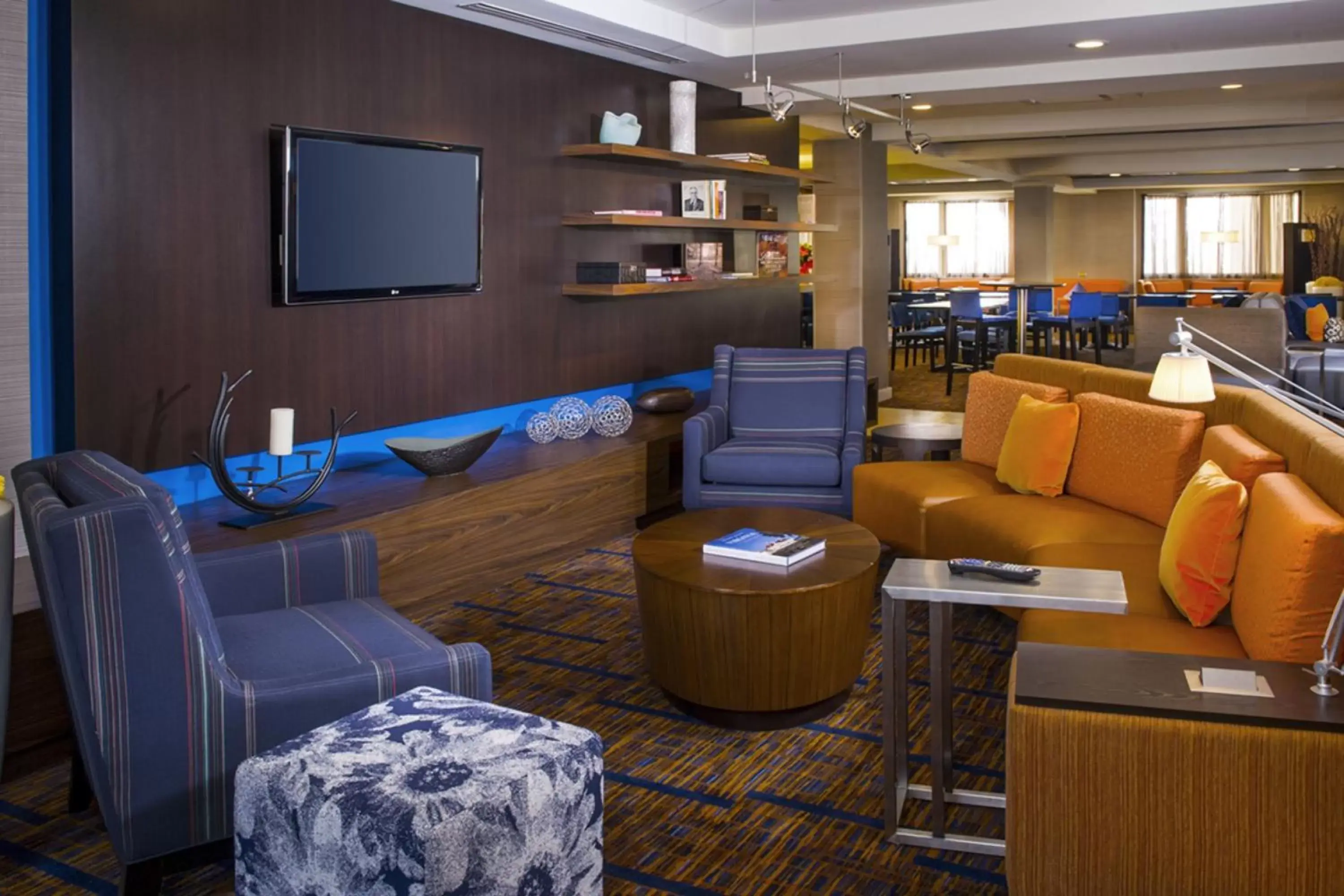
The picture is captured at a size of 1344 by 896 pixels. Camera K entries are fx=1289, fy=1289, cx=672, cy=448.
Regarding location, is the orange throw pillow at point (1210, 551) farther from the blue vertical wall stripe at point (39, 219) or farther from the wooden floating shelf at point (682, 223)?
the wooden floating shelf at point (682, 223)

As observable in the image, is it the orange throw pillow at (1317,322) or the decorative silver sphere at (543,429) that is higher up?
the orange throw pillow at (1317,322)

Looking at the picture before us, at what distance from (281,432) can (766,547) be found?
5.55ft

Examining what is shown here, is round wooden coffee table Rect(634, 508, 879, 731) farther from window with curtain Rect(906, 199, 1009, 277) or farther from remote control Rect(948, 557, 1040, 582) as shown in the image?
window with curtain Rect(906, 199, 1009, 277)

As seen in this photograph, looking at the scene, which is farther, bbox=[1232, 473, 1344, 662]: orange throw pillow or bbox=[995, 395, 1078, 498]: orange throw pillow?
bbox=[995, 395, 1078, 498]: orange throw pillow

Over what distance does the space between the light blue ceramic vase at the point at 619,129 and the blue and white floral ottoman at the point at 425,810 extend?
4318 mm

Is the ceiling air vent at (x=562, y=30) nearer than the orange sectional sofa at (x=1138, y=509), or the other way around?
the orange sectional sofa at (x=1138, y=509)

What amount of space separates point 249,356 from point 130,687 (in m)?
2.25

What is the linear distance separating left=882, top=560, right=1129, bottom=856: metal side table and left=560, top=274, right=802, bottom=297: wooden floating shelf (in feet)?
11.2

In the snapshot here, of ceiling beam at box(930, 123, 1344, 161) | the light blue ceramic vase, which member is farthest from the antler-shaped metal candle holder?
ceiling beam at box(930, 123, 1344, 161)

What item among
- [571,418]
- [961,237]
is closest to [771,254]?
[571,418]

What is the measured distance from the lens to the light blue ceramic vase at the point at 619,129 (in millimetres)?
6316

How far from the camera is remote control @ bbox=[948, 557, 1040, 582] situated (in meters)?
2.95

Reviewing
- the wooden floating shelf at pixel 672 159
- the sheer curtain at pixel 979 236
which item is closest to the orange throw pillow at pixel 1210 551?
the wooden floating shelf at pixel 672 159

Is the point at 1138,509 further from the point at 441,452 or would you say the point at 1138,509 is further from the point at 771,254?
the point at 771,254
